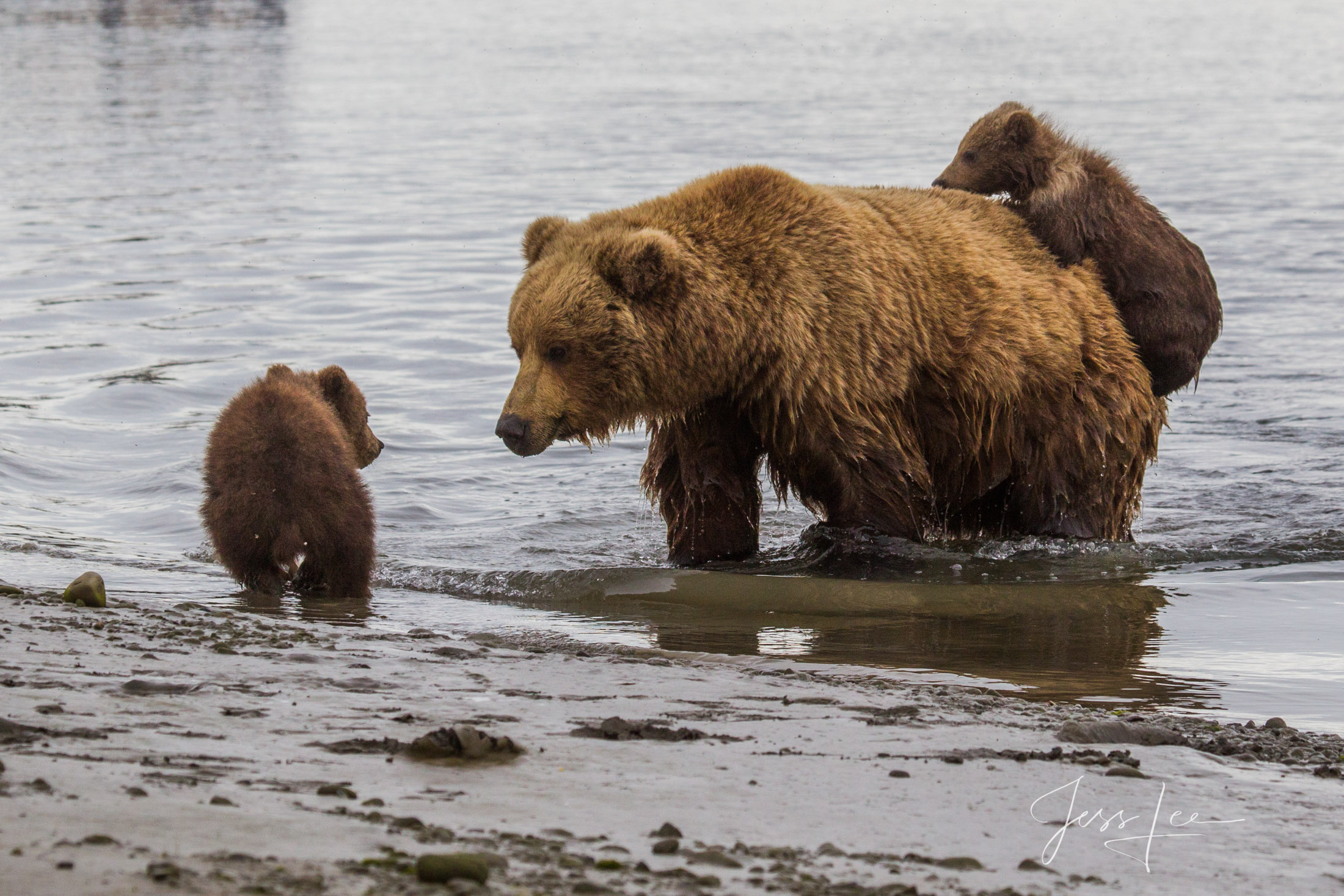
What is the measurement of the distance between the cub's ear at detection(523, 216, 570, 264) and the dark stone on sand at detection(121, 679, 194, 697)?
2.95 m

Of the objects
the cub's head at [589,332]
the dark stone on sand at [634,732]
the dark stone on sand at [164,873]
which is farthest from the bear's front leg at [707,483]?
the dark stone on sand at [164,873]

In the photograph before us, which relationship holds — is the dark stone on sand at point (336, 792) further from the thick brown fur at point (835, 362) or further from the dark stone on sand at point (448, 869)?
the thick brown fur at point (835, 362)

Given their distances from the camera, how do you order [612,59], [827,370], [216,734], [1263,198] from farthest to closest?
[612,59] → [1263,198] → [827,370] → [216,734]

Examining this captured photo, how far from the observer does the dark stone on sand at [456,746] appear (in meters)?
3.31

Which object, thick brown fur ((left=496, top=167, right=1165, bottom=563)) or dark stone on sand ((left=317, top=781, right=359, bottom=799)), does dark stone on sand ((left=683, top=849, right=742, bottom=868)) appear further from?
thick brown fur ((left=496, top=167, right=1165, bottom=563))

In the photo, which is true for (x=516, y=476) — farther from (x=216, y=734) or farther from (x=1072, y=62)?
(x=1072, y=62)

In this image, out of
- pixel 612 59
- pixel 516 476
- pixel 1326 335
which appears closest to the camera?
pixel 516 476

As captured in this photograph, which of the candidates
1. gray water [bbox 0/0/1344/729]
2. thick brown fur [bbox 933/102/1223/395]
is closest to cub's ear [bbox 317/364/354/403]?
gray water [bbox 0/0/1344/729]

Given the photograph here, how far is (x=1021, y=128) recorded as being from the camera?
7363 millimetres

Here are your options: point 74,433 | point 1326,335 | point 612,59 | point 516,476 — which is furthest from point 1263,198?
point 612,59

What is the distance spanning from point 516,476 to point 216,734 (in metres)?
6.01

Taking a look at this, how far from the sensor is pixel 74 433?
9.65m

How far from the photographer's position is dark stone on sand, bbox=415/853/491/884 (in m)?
2.57

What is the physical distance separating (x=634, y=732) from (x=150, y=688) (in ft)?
3.82
